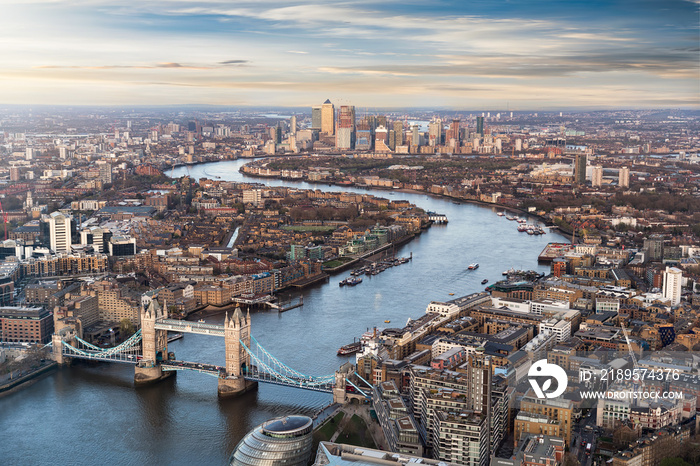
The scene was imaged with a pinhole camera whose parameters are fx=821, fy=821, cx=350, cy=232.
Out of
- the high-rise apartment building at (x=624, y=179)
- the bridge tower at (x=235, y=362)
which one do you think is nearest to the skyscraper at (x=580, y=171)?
the high-rise apartment building at (x=624, y=179)

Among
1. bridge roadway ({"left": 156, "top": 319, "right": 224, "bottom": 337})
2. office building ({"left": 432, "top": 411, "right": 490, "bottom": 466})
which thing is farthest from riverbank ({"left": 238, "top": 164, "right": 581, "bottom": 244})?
office building ({"left": 432, "top": 411, "right": 490, "bottom": 466})

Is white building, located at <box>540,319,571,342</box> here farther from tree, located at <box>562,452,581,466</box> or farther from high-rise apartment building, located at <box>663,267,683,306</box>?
tree, located at <box>562,452,581,466</box>

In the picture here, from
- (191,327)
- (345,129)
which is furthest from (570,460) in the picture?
(345,129)

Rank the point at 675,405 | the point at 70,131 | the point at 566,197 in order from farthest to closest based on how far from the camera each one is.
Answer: the point at 70,131
the point at 566,197
the point at 675,405

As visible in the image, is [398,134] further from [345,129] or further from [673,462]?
[673,462]

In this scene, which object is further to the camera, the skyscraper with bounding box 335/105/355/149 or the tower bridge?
the skyscraper with bounding box 335/105/355/149

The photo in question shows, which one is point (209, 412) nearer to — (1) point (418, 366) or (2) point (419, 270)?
(1) point (418, 366)

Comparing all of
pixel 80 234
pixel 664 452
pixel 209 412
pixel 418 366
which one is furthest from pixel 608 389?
pixel 80 234
